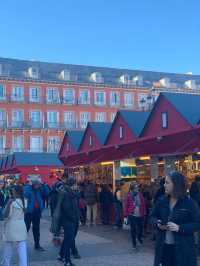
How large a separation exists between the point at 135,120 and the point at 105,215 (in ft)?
18.9

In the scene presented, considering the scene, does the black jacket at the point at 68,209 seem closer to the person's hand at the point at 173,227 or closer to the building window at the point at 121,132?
the person's hand at the point at 173,227

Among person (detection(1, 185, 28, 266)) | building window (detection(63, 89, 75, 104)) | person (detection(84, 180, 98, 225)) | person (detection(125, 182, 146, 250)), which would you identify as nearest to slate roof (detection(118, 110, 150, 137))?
person (detection(84, 180, 98, 225))

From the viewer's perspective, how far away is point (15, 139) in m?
61.5

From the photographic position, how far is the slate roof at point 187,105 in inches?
663

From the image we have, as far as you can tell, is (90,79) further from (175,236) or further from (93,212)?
(175,236)

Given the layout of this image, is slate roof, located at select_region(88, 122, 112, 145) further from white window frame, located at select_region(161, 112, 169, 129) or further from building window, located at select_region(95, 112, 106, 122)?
building window, located at select_region(95, 112, 106, 122)

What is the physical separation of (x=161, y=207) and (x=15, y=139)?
58.0 metres

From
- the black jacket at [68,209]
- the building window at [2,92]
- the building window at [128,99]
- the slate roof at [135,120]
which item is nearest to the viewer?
the black jacket at [68,209]

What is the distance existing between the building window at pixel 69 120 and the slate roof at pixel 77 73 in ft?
15.0

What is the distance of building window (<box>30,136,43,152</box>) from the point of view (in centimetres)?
6216

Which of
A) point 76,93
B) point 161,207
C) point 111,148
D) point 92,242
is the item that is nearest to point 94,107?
point 76,93

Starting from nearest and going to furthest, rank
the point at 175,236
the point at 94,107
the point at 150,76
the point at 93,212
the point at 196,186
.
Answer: the point at 175,236 → the point at 196,186 → the point at 93,212 → the point at 94,107 → the point at 150,76

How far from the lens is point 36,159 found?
36.6 m

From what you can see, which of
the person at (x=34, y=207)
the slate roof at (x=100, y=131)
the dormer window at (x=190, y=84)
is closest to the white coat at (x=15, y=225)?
the person at (x=34, y=207)
